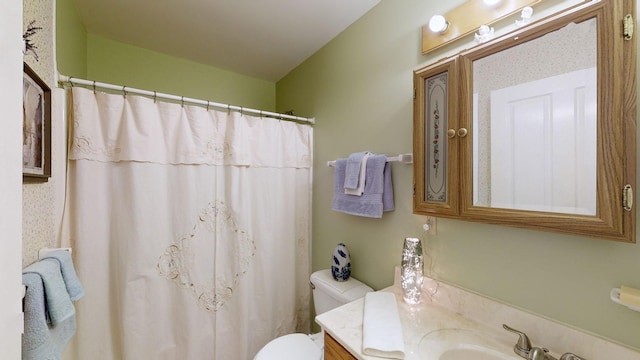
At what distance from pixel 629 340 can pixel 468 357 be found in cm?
41

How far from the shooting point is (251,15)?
5.04ft

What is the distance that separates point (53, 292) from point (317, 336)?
123cm

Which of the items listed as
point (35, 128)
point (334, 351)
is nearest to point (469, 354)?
point (334, 351)

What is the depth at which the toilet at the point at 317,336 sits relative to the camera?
1277 millimetres

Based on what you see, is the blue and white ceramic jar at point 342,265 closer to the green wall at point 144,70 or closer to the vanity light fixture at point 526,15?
the vanity light fixture at point 526,15

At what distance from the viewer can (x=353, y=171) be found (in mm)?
1436

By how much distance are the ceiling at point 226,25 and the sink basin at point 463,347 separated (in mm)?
1661

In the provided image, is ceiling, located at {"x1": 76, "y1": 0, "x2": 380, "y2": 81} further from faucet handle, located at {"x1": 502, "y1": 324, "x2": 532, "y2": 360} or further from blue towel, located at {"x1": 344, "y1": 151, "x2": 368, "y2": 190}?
faucet handle, located at {"x1": 502, "y1": 324, "x2": 532, "y2": 360}

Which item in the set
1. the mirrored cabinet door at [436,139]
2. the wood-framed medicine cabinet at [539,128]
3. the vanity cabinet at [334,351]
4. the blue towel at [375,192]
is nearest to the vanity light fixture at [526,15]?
the wood-framed medicine cabinet at [539,128]

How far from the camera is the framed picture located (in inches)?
30.9

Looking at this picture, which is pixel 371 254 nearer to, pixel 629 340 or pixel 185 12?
pixel 629 340

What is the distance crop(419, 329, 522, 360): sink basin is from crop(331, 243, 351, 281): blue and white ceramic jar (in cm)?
67

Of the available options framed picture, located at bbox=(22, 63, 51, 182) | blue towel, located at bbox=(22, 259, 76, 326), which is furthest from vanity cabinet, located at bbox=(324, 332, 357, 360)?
framed picture, located at bbox=(22, 63, 51, 182)

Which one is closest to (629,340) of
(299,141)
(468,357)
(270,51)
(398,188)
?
(468,357)
